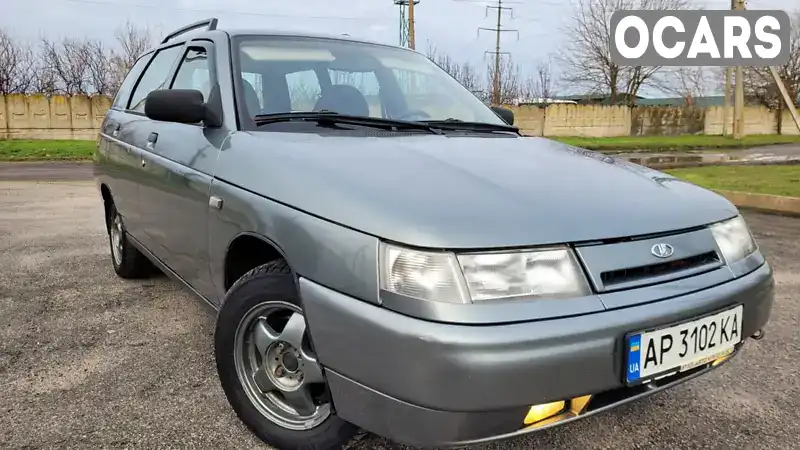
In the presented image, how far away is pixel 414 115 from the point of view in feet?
9.47

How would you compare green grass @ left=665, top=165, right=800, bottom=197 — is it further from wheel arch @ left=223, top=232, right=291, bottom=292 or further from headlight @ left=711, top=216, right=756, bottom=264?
wheel arch @ left=223, top=232, right=291, bottom=292

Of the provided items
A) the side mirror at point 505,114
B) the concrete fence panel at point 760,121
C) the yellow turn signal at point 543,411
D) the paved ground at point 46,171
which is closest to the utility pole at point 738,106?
the concrete fence panel at point 760,121

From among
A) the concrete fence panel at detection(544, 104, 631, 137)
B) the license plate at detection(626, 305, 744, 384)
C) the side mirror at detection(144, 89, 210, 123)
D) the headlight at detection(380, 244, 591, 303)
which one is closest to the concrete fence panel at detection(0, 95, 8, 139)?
the concrete fence panel at detection(544, 104, 631, 137)

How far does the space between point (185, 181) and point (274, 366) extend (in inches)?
39.0

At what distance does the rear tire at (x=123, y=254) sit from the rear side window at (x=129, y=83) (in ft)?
Answer: 2.36

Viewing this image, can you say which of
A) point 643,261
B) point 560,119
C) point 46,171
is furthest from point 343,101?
point 560,119

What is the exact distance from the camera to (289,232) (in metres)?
1.92

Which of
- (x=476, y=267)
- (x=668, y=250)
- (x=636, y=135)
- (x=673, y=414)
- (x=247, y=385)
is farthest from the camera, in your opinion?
(x=636, y=135)

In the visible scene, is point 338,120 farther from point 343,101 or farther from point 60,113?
point 60,113

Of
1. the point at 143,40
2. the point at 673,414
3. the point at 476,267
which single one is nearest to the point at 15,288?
the point at 476,267

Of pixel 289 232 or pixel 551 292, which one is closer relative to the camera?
pixel 551 292

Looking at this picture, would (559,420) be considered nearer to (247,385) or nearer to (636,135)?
(247,385)

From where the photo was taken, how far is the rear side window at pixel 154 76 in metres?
3.53

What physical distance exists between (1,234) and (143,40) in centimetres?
3156
